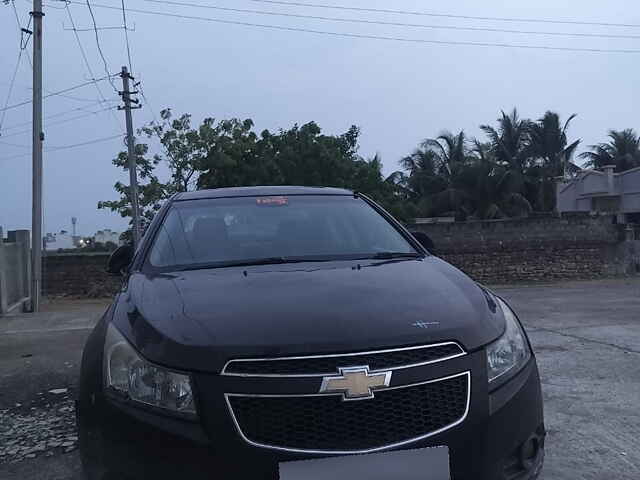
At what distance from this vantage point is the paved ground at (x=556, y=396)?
3463mm

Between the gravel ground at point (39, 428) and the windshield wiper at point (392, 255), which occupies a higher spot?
the windshield wiper at point (392, 255)

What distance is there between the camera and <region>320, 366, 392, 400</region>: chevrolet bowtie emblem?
2029mm

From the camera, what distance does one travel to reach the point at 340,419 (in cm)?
204

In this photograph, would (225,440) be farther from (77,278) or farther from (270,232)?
(77,278)

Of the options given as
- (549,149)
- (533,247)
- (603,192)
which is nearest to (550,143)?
(549,149)

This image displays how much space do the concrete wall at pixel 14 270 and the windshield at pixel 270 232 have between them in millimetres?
9406

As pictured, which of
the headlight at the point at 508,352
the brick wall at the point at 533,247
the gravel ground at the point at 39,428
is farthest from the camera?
the brick wall at the point at 533,247

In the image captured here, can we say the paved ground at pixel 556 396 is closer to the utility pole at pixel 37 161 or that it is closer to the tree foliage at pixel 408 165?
the utility pole at pixel 37 161

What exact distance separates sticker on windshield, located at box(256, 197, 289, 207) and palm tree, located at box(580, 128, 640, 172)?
1580 inches

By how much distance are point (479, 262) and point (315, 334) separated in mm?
16159

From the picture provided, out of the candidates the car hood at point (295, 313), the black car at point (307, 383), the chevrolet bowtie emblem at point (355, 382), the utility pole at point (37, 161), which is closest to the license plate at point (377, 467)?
the black car at point (307, 383)

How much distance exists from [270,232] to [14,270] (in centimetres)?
1157

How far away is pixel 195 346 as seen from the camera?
2135 millimetres

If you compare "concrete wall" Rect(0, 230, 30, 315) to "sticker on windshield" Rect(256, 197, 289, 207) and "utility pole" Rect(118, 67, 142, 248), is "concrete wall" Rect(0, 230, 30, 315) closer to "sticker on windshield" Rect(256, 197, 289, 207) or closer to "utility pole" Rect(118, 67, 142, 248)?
"utility pole" Rect(118, 67, 142, 248)
